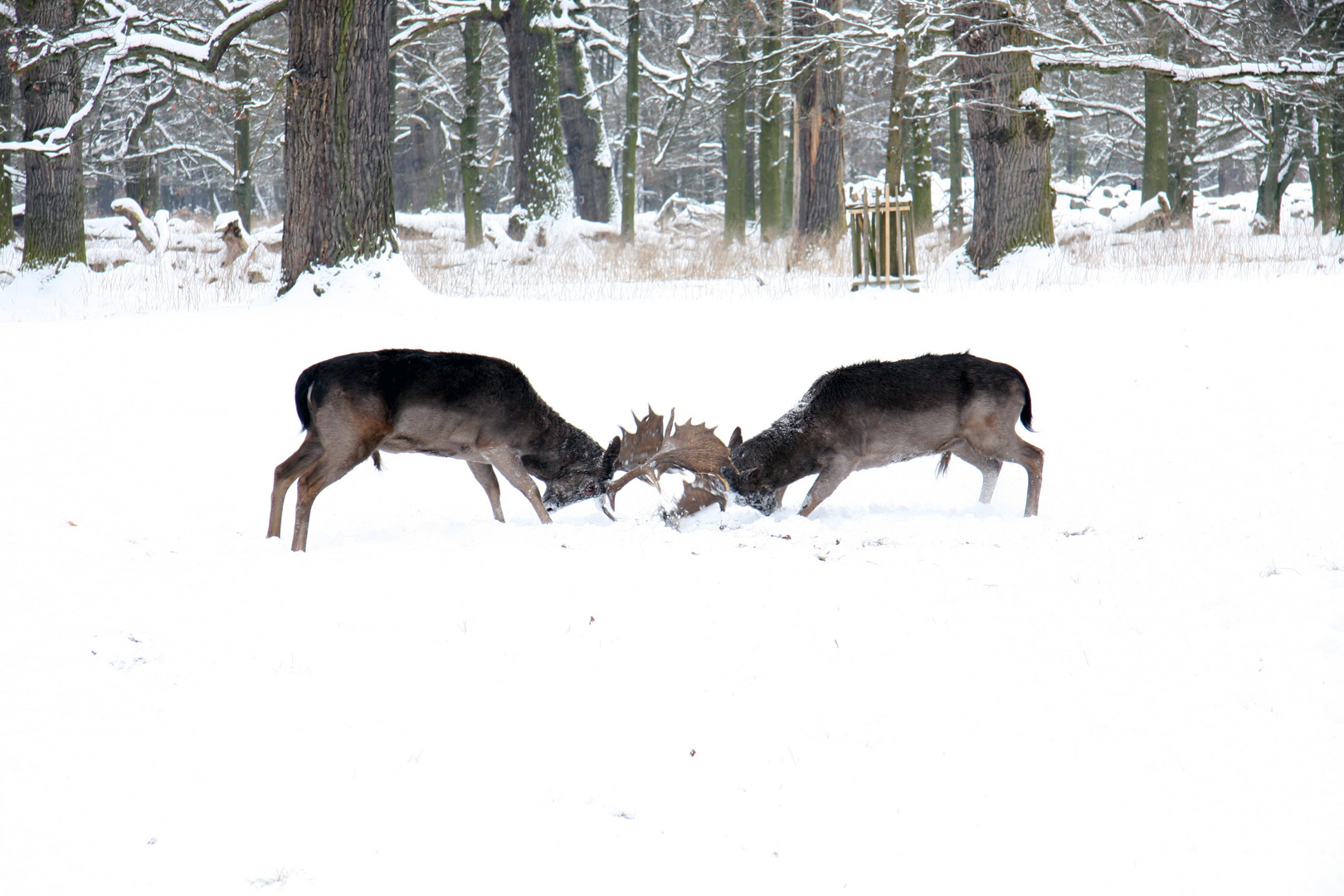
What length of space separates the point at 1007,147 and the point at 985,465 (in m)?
8.28

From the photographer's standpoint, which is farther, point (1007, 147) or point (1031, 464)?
point (1007, 147)

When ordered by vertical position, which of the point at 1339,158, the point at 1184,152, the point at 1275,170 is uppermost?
the point at 1184,152

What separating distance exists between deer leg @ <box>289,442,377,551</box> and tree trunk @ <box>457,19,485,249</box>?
19.0 metres

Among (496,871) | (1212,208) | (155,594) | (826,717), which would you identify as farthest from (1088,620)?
(1212,208)

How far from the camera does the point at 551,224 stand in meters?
23.1

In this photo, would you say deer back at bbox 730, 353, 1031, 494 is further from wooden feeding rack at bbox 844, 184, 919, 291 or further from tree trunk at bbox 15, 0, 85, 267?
tree trunk at bbox 15, 0, 85, 267

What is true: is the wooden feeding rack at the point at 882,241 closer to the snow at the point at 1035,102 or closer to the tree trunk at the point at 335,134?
the snow at the point at 1035,102

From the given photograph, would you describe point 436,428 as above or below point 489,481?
above

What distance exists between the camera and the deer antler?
6.98 metres

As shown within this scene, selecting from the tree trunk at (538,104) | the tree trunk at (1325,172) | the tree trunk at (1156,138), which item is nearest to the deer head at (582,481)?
the tree trunk at (538,104)

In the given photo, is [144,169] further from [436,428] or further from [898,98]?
[436,428]

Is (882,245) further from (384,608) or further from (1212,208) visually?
(1212,208)

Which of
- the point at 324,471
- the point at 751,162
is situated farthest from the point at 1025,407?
the point at 751,162

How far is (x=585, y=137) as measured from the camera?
2822 cm
